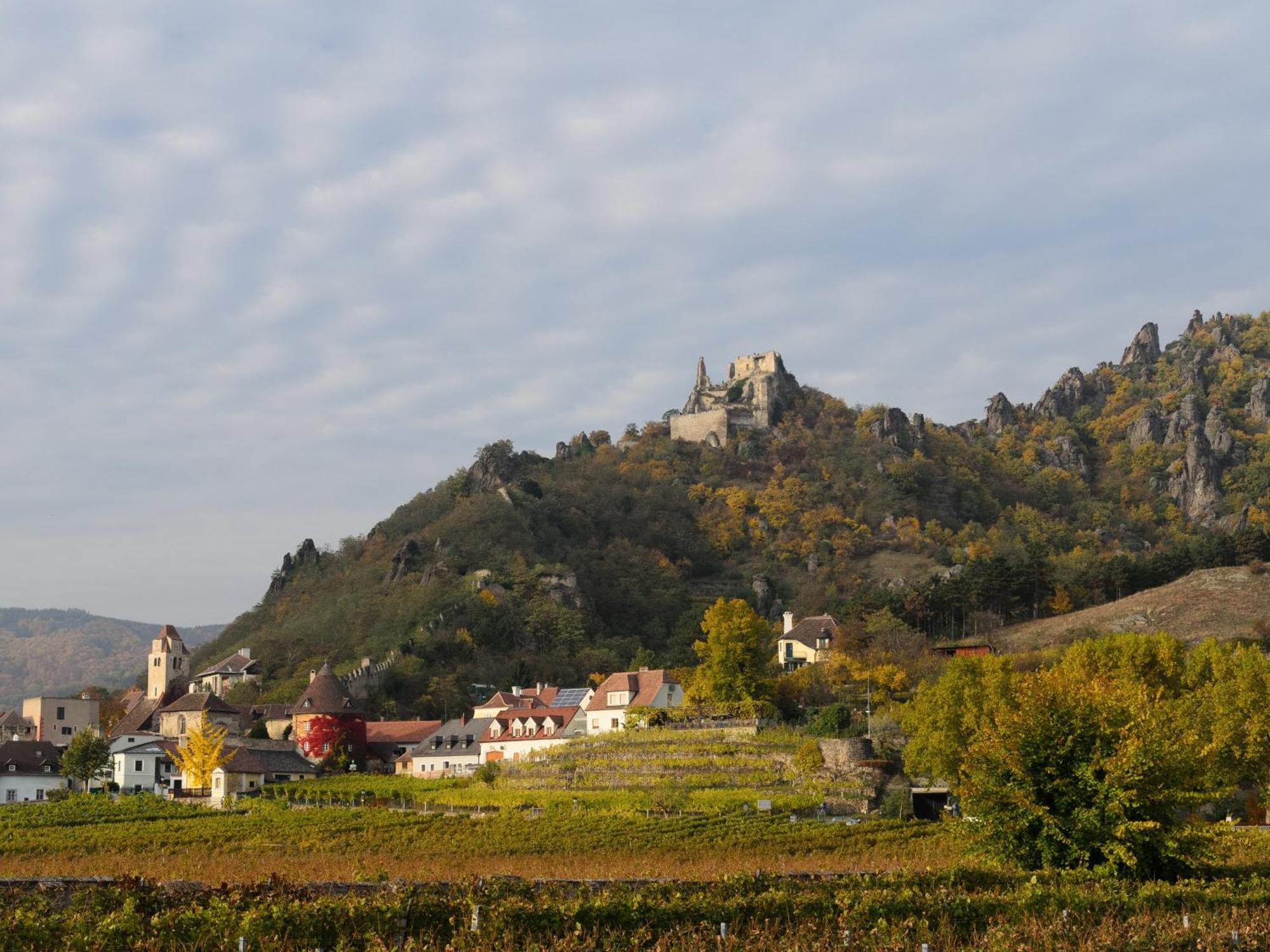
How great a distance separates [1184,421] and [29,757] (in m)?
130

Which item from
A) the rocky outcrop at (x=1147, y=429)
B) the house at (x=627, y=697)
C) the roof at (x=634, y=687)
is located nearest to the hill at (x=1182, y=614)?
the house at (x=627, y=697)

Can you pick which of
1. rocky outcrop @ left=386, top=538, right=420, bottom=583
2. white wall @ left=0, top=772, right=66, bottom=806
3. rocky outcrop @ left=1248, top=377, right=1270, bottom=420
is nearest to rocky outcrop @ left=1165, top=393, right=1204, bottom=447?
rocky outcrop @ left=1248, top=377, right=1270, bottom=420

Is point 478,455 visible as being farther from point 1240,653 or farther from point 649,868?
point 649,868

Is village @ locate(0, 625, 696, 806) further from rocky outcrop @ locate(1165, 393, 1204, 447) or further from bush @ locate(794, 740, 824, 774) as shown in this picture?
rocky outcrop @ locate(1165, 393, 1204, 447)

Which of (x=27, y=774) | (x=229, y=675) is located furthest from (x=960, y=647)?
(x=27, y=774)

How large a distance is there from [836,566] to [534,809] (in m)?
73.0

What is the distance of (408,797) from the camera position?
6438 cm

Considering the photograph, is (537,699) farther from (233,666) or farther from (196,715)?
(233,666)

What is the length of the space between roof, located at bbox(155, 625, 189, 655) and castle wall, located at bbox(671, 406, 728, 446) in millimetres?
74947

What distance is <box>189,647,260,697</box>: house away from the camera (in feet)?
325

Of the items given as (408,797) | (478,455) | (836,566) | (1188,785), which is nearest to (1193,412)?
(836,566)

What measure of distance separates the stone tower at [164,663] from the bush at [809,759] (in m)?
60.5

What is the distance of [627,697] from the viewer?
7431 centimetres

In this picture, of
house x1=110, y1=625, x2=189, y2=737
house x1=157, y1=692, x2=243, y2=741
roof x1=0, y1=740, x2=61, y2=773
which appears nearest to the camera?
roof x1=0, y1=740, x2=61, y2=773
